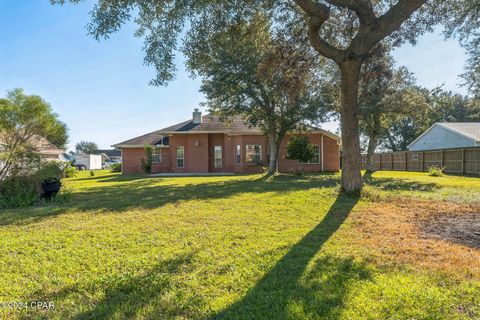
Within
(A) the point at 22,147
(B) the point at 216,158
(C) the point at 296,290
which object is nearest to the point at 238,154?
(B) the point at 216,158

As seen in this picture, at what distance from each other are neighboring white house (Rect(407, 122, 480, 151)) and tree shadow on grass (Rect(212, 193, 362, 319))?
26.4 meters

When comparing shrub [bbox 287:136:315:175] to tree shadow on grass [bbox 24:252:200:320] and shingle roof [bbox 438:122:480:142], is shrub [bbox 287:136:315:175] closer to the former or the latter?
shingle roof [bbox 438:122:480:142]

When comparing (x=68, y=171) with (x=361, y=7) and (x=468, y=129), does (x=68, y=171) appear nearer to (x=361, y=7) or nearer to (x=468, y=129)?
(x=361, y=7)

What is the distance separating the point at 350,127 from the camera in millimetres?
9906

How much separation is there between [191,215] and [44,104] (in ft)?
20.9

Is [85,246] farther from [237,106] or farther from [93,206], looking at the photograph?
[237,106]

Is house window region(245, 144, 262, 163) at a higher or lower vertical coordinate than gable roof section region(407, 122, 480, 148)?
lower

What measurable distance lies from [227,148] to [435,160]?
1776cm

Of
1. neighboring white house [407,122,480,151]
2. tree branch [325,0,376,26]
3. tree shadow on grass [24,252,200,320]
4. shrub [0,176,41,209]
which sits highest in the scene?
tree branch [325,0,376,26]

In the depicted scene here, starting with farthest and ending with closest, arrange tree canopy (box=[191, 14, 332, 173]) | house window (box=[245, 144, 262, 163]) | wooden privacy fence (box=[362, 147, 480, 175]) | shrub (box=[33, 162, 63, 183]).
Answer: house window (box=[245, 144, 262, 163]) → wooden privacy fence (box=[362, 147, 480, 175]) → tree canopy (box=[191, 14, 332, 173]) → shrub (box=[33, 162, 63, 183])

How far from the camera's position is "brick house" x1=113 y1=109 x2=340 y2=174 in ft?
81.1

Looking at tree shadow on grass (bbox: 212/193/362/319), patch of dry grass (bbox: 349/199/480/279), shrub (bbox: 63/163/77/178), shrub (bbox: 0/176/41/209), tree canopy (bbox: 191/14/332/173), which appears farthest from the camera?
tree canopy (bbox: 191/14/332/173)

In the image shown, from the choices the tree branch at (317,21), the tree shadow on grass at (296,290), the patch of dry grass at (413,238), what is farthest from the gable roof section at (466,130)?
the tree shadow on grass at (296,290)

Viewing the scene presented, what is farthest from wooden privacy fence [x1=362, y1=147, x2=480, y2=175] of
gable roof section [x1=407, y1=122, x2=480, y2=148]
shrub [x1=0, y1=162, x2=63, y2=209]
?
shrub [x1=0, y1=162, x2=63, y2=209]
